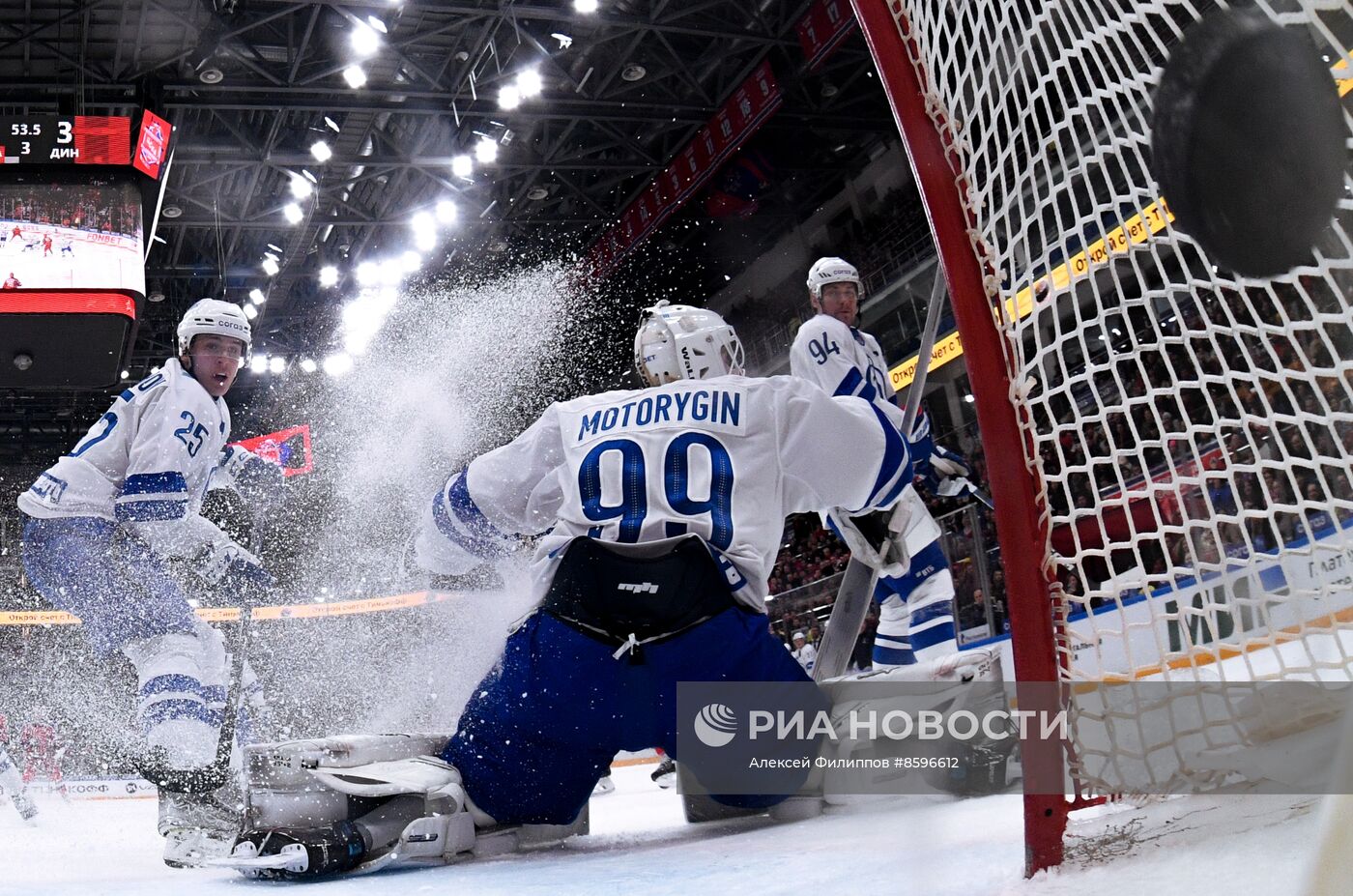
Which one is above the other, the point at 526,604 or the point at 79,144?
the point at 79,144

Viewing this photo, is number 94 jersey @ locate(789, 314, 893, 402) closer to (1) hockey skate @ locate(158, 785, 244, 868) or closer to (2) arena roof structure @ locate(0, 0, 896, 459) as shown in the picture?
(1) hockey skate @ locate(158, 785, 244, 868)

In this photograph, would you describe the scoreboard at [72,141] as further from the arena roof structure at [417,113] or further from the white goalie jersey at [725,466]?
the white goalie jersey at [725,466]

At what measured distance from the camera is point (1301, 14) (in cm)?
96

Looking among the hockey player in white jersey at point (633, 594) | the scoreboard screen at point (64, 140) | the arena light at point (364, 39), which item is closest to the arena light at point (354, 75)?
the arena light at point (364, 39)

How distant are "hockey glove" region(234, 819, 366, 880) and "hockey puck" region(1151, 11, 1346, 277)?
1.50 meters

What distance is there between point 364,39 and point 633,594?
30.8ft

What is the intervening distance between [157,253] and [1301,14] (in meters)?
15.4

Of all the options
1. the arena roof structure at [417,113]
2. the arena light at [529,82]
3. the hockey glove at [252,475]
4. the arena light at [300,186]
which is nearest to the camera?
the hockey glove at [252,475]

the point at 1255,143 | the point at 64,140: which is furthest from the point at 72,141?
the point at 1255,143

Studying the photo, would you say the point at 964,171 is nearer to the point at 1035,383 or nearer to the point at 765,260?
the point at 1035,383

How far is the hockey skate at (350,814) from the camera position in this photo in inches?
64.8

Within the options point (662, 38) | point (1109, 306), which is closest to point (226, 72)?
point (662, 38)

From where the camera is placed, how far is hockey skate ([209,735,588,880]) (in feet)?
5.40

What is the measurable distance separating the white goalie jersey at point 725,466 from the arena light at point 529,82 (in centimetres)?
934
